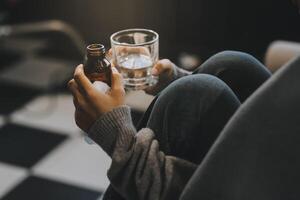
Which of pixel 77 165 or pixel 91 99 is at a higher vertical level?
pixel 91 99

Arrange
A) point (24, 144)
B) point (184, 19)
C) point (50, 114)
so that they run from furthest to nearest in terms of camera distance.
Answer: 1. point (184, 19)
2. point (50, 114)
3. point (24, 144)

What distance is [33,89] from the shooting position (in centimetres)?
Answer: 270

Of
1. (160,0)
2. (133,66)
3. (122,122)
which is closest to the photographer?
(122,122)

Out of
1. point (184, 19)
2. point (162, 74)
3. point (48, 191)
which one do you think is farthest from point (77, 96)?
point (184, 19)

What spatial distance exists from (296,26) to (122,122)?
1713 millimetres

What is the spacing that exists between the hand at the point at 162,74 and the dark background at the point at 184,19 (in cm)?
137

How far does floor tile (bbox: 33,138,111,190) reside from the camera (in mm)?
1987

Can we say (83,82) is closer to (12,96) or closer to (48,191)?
(48,191)

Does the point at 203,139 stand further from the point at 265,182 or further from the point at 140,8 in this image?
the point at 140,8

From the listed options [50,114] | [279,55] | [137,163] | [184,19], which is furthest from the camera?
[184,19]

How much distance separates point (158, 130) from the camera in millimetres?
957

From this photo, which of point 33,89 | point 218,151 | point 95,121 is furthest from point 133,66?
point 33,89

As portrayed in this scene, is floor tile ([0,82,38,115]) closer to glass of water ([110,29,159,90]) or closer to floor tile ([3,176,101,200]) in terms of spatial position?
floor tile ([3,176,101,200])

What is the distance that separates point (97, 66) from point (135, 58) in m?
0.14
